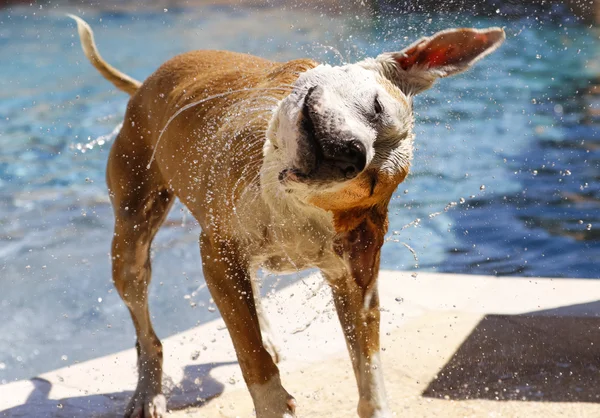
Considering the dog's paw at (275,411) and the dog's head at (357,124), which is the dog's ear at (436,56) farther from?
the dog's paw at (275,411)

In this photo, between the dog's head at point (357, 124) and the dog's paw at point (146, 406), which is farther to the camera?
the dog's paw at point (146, 406)

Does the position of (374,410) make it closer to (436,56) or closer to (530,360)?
(530,360)

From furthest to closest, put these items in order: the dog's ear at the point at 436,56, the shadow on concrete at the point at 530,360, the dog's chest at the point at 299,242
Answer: the shadow on concrete at the point at 530,360 → the dog's chest at the point at 299,242 → the dog's ear at the point at 436,56

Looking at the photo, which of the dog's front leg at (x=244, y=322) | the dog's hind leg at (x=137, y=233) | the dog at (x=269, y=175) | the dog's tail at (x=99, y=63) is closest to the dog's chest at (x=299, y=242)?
the dog at (x=269, y=175)

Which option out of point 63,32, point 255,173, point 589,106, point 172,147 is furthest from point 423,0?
point 63,32

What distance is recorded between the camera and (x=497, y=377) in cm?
420

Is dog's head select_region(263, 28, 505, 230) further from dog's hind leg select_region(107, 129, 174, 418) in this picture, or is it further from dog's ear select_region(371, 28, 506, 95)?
dog's hind leg select_region(107, 129, 174, 418)

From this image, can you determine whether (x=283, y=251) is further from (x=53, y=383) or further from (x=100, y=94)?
(x=100, y=94)

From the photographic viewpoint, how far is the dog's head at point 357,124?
2.28 meters

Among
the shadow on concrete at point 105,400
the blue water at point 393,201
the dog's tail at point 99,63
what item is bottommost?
the blue water at point 393,201

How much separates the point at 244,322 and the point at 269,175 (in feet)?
2.22

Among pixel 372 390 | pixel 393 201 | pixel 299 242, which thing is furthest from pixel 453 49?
pixel 393 201

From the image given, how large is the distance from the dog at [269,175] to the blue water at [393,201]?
0.45m

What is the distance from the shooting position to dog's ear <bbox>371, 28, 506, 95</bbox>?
2.74 m
